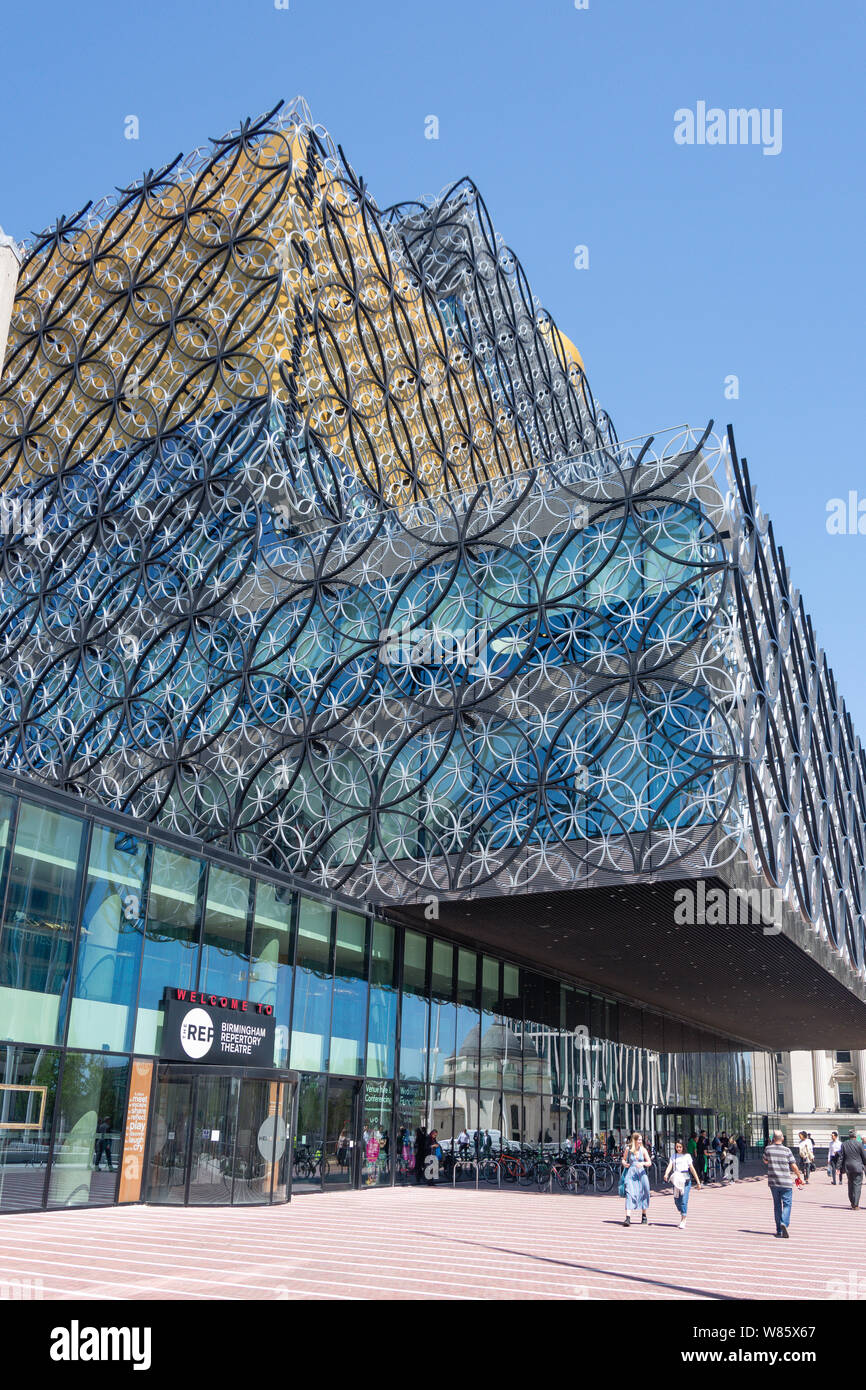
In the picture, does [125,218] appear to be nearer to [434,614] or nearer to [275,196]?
[275,196]

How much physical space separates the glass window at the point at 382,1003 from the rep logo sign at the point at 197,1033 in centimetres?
825

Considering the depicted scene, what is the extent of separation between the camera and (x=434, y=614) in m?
31.8

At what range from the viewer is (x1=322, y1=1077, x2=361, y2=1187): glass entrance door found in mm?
28484

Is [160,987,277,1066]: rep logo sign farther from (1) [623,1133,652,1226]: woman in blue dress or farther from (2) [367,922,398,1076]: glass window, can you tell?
(1) [623,1133,652,1226]: woman in blue dress

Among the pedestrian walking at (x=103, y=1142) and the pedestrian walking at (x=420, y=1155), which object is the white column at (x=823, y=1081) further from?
the pedestrian walking at (x=103, y=1142)

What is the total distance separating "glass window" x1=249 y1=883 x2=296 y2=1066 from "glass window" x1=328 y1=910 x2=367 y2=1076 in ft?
7.22

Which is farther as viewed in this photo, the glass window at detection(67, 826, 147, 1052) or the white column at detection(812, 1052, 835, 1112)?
the white column at detection(812, 1052, 835, 1112)

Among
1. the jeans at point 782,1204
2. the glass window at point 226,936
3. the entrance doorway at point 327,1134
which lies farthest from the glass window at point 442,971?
the jeans at point 782,1204

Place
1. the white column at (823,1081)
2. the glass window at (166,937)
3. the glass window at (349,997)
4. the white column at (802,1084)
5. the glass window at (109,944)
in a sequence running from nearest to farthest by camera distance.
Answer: the glass window at (109,944) → the glass window at (166,937) → the glass window at (349,997) → the white column at (823,1081) → the white column at (802,1084)

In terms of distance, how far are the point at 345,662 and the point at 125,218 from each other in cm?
2188

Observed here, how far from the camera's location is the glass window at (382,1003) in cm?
3166

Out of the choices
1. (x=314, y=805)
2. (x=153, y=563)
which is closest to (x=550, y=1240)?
(x=314, y=805)

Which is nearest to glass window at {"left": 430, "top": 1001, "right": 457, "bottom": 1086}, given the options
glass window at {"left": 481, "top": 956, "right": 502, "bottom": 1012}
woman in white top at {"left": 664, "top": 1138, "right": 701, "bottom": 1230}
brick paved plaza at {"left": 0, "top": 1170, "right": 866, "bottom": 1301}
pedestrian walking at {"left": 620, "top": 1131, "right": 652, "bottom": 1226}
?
glass window at {"left": 481, "top": 956, "right": 502, "bottom": 1012}
